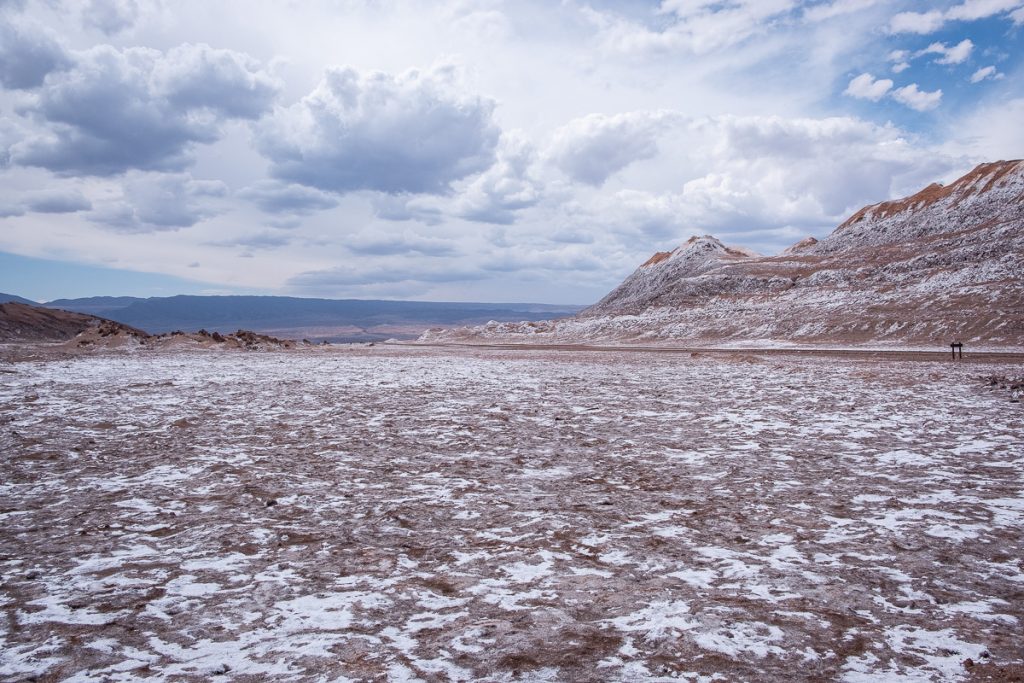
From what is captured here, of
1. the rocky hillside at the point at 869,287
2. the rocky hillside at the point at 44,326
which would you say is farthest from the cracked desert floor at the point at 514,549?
the rocky hillside at the point at 44,326

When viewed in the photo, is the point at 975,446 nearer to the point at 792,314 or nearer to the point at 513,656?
the point at 513,656

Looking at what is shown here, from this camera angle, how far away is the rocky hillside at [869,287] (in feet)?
185

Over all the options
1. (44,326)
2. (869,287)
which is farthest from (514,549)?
(44,326)

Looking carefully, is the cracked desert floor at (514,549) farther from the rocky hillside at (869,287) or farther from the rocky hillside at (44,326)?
the rocky hillside at (44,326)

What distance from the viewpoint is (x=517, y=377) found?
2667cm

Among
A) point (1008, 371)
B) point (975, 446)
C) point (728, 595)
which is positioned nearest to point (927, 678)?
point (728, 595)

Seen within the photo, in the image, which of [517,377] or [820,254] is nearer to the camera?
[517,377]

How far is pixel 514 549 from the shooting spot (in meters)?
6.34

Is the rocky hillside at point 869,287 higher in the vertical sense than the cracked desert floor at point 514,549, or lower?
higher

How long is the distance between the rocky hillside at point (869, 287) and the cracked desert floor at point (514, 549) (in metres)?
51.0

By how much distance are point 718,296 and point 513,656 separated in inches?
3671

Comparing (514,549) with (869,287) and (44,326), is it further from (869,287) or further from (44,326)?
(44,326)

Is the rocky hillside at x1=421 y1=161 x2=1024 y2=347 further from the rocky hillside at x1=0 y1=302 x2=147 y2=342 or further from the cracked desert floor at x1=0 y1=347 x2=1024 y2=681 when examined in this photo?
the rocky hillside at x1=0 y1=302 x2=147 y2=342

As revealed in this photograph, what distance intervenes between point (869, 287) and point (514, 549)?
78.9m
